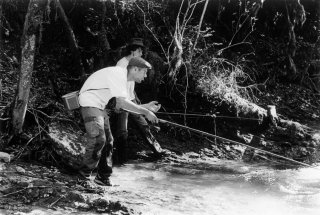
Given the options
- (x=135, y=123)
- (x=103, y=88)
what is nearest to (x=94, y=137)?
(x=103, y=88)

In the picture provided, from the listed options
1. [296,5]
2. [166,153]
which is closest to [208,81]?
[166,153]

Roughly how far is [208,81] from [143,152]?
2288 millimetres

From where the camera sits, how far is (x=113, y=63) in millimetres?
7648

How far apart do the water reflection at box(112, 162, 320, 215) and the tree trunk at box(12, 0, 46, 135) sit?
1.84m

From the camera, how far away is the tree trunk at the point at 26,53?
5492mm

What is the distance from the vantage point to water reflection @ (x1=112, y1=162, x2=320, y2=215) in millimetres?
4641

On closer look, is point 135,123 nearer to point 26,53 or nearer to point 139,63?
point 139,63

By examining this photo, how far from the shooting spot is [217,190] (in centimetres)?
541

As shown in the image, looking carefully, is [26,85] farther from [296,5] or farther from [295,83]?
[295,83]

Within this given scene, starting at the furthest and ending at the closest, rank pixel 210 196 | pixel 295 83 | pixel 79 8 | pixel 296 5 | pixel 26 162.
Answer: pixel 295 83 → pixel 296 5 → pixel 79 8 → pixel 26 162 → pixel 210 196

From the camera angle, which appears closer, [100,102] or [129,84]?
[100,102]

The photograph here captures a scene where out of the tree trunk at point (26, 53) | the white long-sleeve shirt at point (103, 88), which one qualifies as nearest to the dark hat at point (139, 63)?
the white long-sleeve shirt at point (103, 88)

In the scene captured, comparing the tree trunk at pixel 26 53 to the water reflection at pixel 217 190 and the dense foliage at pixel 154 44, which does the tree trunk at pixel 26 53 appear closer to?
the dense foliage at pixel 154 44

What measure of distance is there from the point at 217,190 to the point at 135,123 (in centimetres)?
227
